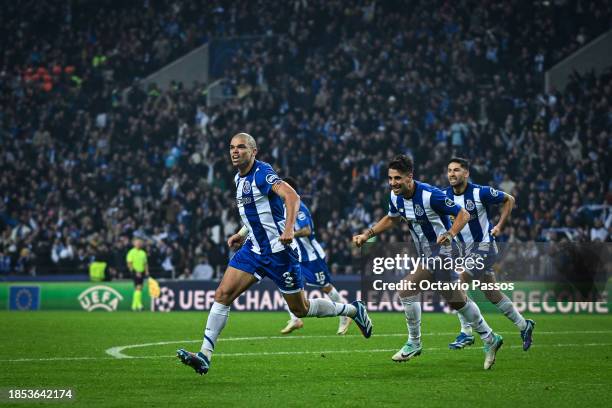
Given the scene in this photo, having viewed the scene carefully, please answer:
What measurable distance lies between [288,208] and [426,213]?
1.98 meters

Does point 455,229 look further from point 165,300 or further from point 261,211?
point 165,300

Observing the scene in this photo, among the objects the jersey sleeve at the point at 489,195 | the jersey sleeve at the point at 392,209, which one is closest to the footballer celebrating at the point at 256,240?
the jersey sleeve at the point at 392,209

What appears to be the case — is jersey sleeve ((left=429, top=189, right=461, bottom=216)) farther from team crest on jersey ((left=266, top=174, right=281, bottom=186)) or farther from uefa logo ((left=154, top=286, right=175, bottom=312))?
uefa logo ((left=154, top=286, right=175, bottom=312))

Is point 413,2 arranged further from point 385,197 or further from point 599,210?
point 599,210

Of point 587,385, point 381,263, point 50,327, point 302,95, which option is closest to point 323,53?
point 302,95

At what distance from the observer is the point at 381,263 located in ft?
87.0

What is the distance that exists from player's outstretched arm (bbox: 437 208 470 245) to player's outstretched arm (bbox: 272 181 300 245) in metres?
1.66

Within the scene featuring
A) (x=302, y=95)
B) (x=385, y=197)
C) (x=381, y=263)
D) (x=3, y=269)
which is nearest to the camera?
(x=381, y=263)

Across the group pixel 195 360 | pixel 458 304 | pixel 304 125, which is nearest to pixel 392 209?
pixel 458 304

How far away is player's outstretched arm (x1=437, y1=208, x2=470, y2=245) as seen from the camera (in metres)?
11.2

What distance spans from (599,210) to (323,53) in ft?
44.0

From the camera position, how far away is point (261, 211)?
11.2m

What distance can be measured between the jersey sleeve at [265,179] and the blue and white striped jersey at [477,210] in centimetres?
344

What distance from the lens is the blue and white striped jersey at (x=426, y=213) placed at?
1181cm
